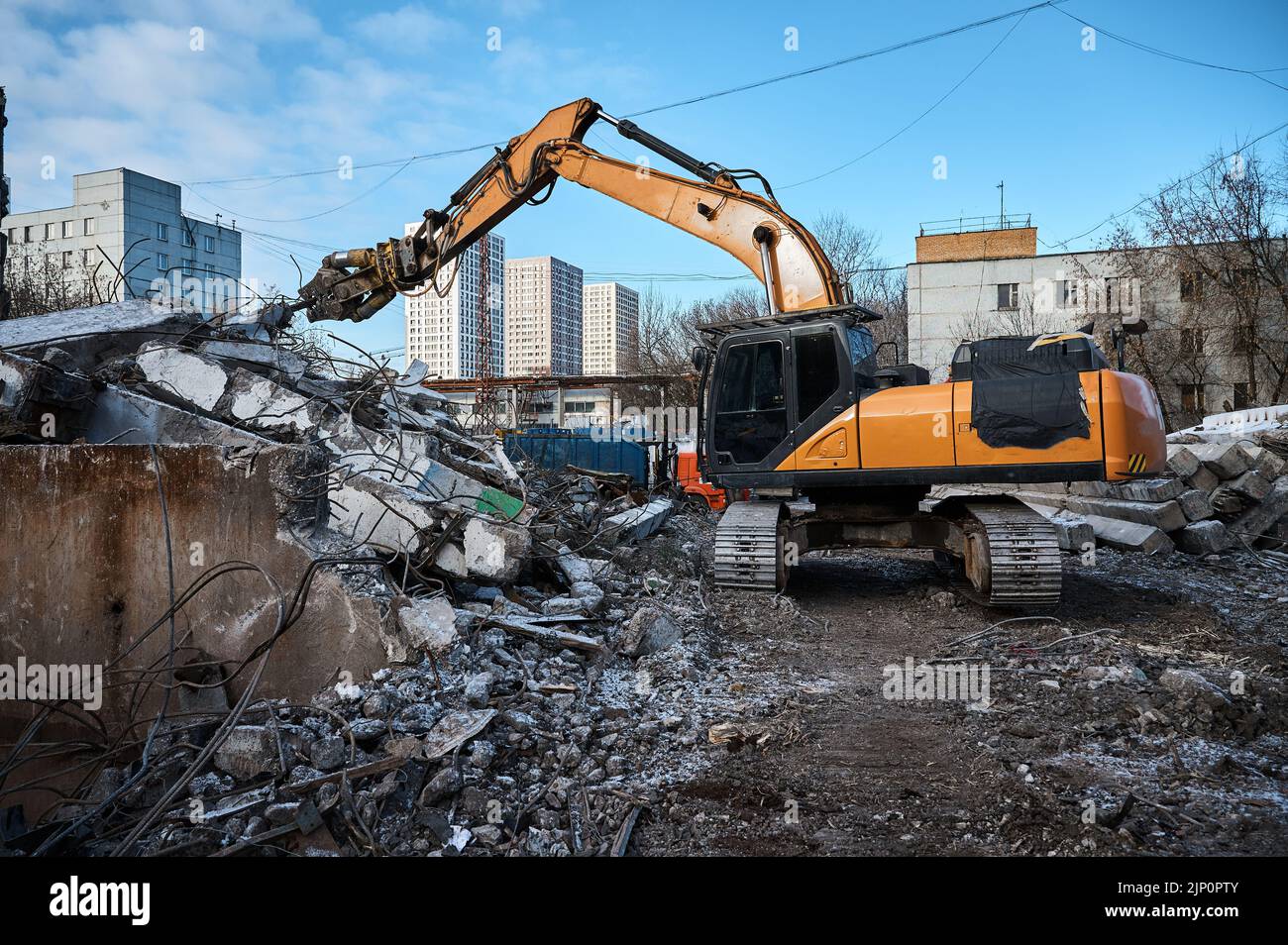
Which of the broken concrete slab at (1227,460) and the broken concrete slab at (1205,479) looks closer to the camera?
the broken concrete slab at (1227,460)

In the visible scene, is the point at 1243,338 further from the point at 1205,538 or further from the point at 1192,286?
the point at 1205,538

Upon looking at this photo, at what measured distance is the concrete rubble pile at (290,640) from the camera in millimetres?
2990

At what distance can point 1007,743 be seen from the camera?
3764 mm

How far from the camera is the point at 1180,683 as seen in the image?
4.05 m

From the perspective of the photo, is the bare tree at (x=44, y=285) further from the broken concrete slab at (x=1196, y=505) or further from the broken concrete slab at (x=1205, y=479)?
the broken concrete slab at (x=1205, y=479)

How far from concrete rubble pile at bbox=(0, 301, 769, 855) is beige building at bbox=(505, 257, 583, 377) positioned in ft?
150

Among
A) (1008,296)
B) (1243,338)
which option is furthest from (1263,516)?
(1008,296)

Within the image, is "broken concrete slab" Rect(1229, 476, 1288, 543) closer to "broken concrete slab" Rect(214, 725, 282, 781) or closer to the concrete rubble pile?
the concrete rubble pile

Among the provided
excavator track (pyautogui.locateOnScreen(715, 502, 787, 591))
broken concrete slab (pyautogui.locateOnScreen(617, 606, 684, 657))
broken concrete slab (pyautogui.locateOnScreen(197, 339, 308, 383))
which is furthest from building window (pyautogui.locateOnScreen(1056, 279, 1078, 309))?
broken concrete slab (pyautogui.locateOnScreen(197, 339, 308, 383))

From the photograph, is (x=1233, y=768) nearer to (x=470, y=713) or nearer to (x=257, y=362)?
(x=470, y=713)

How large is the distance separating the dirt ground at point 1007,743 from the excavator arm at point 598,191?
9.64 feet

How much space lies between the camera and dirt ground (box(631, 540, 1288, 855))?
2.88 metres

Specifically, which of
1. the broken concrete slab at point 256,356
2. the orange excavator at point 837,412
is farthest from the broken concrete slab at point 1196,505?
the broken concrete slab at point 256,356
